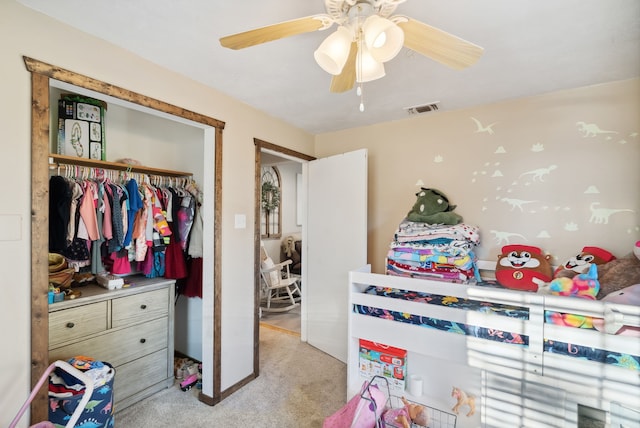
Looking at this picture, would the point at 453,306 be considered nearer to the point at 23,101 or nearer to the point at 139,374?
the point at 139,374

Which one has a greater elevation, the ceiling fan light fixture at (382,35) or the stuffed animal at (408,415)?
the ceiling fan light fixture at (382,35)

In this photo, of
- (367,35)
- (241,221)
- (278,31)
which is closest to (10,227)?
(241,221)

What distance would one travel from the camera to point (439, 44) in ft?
3.60

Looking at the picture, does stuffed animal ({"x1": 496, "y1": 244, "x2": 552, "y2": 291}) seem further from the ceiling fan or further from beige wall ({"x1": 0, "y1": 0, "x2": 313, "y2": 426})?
beige wall ({"x1": 0, "y1": 0, "x2": 313, "y2": 426})

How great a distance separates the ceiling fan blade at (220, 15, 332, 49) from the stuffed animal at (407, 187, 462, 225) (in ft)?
5.73

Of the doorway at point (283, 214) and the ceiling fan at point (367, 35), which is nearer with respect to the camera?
the ceiling fan at point (367, 35)

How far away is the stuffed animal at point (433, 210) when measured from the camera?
7.77 ft

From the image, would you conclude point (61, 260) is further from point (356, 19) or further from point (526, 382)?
point (526, 382)

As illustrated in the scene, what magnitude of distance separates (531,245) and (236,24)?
243 centimetres

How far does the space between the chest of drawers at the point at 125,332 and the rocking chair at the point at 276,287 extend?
1.81 meters

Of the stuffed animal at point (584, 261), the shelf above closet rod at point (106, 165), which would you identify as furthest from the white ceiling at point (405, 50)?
the stuffed animal at point (584, 261)

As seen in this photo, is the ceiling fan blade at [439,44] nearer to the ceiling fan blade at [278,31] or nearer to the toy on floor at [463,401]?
the ceiling fan blade at [278,31]

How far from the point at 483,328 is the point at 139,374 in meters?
2.35

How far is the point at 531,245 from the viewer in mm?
2211
